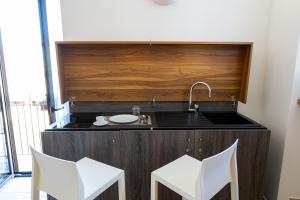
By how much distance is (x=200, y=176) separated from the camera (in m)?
0.86

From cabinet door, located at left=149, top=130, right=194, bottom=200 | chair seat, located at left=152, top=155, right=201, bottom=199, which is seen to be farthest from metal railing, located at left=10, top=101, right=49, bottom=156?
chair seat, located at left=152, top=155, right=201, bottom=199

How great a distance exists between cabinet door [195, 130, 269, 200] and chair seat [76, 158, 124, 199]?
72cm

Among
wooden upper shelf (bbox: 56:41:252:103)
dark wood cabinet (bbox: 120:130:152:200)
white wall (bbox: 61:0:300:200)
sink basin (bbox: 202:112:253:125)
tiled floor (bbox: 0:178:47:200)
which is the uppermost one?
white wall (bbox: 61:0:300:200)

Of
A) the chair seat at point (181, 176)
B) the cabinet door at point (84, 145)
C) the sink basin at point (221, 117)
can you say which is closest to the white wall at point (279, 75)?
the sink basin at point (221, 117)

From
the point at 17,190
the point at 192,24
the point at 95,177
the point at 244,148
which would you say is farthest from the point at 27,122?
the point at 244,148

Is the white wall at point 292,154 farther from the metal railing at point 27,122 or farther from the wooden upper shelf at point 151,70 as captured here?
the metal railing at point 27,122

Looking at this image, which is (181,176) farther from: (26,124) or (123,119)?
(26,124)

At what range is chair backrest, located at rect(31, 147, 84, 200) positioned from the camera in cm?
83

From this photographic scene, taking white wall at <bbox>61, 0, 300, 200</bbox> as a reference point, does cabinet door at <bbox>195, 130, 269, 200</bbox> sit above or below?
below

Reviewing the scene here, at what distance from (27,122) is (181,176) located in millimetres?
2214

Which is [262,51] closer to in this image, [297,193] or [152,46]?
[152,46]

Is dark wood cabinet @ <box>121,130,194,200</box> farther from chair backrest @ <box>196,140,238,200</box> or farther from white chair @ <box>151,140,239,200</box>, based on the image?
chair backrest @ <box>196,140,238,200</box>

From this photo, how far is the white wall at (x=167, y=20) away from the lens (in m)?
1.74

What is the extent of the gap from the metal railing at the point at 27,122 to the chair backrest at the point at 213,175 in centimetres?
184
